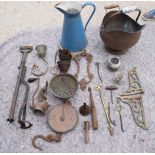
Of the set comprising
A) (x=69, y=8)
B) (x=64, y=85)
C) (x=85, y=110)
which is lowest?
(x=85, y=110)

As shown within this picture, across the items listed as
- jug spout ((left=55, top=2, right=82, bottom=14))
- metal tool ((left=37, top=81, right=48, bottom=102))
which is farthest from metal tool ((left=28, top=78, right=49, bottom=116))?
jug spout ((left=55, top=2, right=82, bottom=14))

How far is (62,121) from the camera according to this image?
1130 mm

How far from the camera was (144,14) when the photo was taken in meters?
1.74

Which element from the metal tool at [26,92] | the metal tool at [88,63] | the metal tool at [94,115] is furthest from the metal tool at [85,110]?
the metal tool at [26,92]

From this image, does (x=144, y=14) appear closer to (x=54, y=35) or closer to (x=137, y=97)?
(x=54, y=35)

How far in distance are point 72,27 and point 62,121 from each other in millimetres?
497

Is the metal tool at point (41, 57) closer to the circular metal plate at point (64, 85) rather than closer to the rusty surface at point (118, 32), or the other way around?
the circular metal plate at point (64, 85)

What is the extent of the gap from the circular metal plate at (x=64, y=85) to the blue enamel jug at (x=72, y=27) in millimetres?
236

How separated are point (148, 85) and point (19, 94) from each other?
2.08 ft

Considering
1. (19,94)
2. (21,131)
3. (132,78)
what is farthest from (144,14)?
(21,131)

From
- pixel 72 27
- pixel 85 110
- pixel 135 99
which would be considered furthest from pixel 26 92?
pixel 135 99

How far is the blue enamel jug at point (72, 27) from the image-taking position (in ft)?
4.26

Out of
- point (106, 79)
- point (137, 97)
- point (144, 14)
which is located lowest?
point (137, 97)

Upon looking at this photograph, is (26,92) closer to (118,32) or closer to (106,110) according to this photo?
(106,110)
